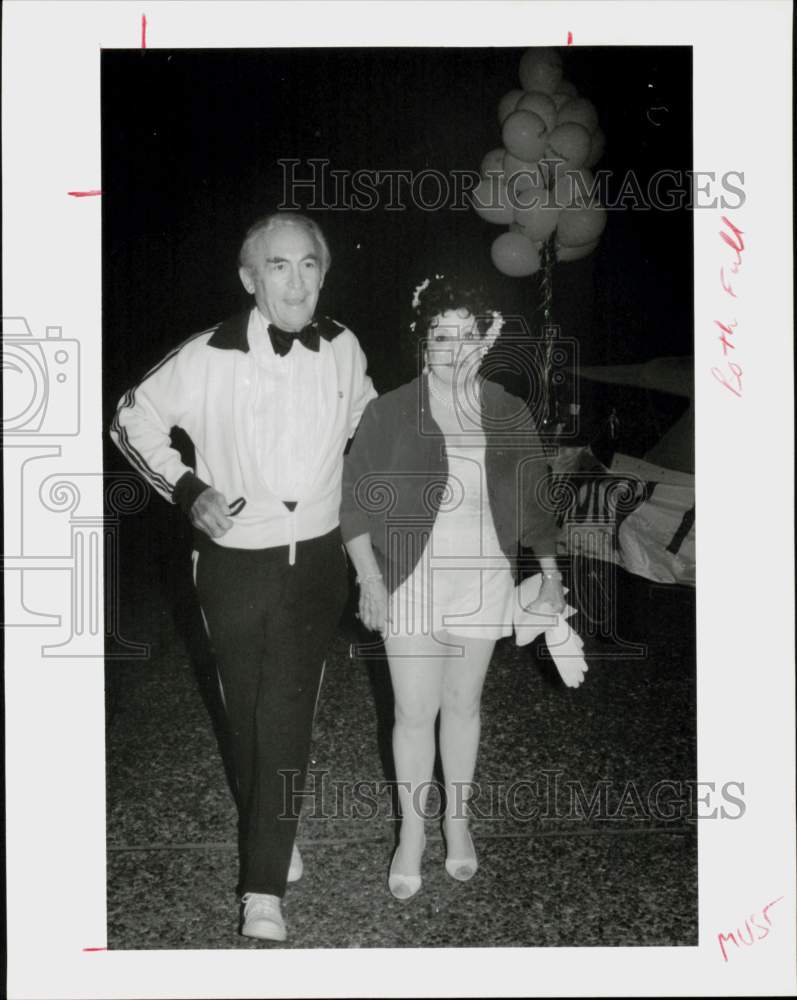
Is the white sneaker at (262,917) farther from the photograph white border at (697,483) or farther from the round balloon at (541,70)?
the round balloon at (541,70)

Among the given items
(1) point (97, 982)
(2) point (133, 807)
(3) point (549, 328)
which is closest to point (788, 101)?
(3) point (549, 328)

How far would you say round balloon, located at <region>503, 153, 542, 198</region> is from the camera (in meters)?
2.09

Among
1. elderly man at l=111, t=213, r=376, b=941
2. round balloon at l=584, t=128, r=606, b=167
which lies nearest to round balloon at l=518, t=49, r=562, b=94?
round balloon at l=584, t=128, r=606, b=167

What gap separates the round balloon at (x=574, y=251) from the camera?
2.11 metres

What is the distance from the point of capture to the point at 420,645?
6.74 feet

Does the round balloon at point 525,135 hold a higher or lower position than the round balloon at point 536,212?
higher

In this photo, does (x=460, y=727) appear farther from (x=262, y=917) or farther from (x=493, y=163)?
(x=493, y=163)

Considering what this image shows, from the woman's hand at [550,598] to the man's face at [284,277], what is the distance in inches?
28.7

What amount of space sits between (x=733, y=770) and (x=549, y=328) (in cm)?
102

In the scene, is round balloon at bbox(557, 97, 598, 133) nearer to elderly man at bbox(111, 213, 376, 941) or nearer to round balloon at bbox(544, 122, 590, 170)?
round balloon at bbox(544, 122, 590, 170)

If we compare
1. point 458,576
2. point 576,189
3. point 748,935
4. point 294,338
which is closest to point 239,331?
point 294,338

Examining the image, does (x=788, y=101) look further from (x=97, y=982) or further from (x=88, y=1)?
(x=97, y=982)

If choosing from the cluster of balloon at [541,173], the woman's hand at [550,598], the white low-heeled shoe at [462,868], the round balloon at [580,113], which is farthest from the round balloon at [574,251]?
the white low-heeled shoe at [462,868]

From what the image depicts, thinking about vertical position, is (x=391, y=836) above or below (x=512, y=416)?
below
